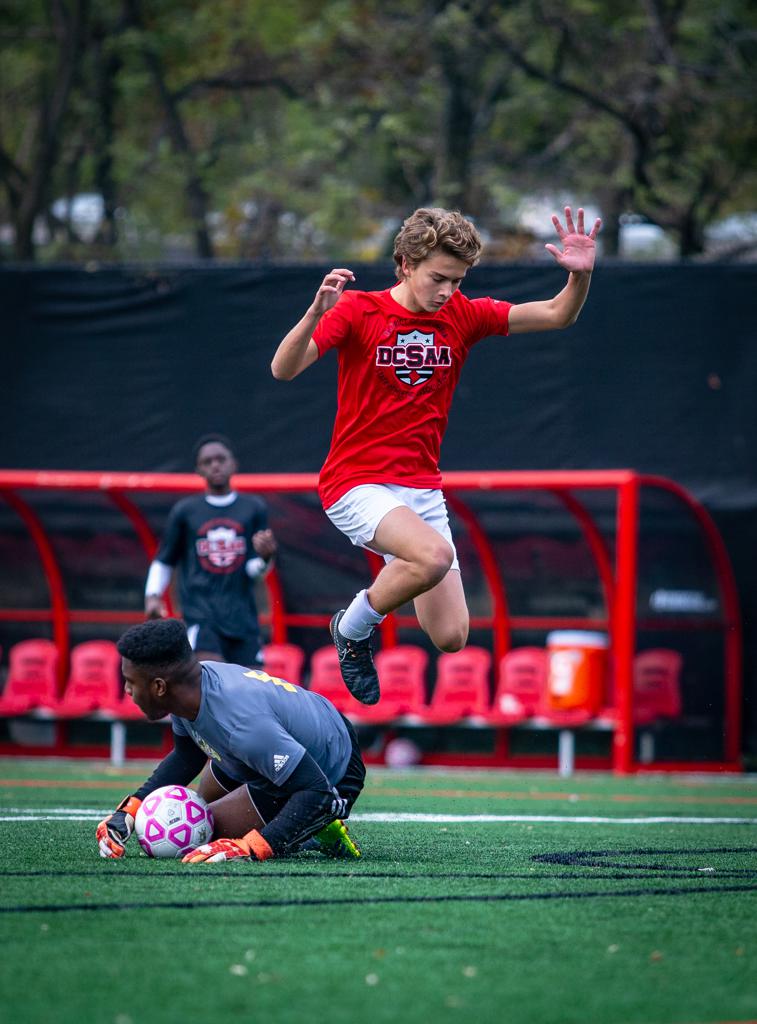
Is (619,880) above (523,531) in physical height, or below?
below

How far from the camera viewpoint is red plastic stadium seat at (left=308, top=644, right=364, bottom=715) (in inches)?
524

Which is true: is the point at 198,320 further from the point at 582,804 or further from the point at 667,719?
the point at 582,804

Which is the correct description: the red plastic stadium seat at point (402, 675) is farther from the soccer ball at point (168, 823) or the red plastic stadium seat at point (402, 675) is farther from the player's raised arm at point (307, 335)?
the soccer ball at point (168, 823)

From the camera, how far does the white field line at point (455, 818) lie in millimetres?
7793

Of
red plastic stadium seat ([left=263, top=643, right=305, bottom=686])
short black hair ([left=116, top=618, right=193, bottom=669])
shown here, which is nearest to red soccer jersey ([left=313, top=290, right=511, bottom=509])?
short black hair ([left=116, top=618, right=193, bottom=669])

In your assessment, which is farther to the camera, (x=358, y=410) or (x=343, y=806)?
(x=358, y=410)

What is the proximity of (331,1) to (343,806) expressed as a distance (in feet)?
58.8

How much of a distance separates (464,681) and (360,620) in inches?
280

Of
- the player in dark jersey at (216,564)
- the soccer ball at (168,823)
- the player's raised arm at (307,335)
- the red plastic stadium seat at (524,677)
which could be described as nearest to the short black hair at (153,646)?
the soccer ball at (168,823)

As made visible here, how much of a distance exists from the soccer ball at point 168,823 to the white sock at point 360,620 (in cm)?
116

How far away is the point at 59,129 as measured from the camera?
18531 mm

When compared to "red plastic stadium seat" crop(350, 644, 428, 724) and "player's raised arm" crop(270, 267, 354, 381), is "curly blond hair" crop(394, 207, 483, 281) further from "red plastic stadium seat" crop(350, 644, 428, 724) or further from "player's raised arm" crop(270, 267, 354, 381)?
"red plastic stadium seat" crop(350, 644, 428, 724)

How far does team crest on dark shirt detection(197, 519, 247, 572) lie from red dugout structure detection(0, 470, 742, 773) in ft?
8.63

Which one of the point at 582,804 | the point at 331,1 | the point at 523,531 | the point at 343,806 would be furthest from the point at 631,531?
the point at 331,1
